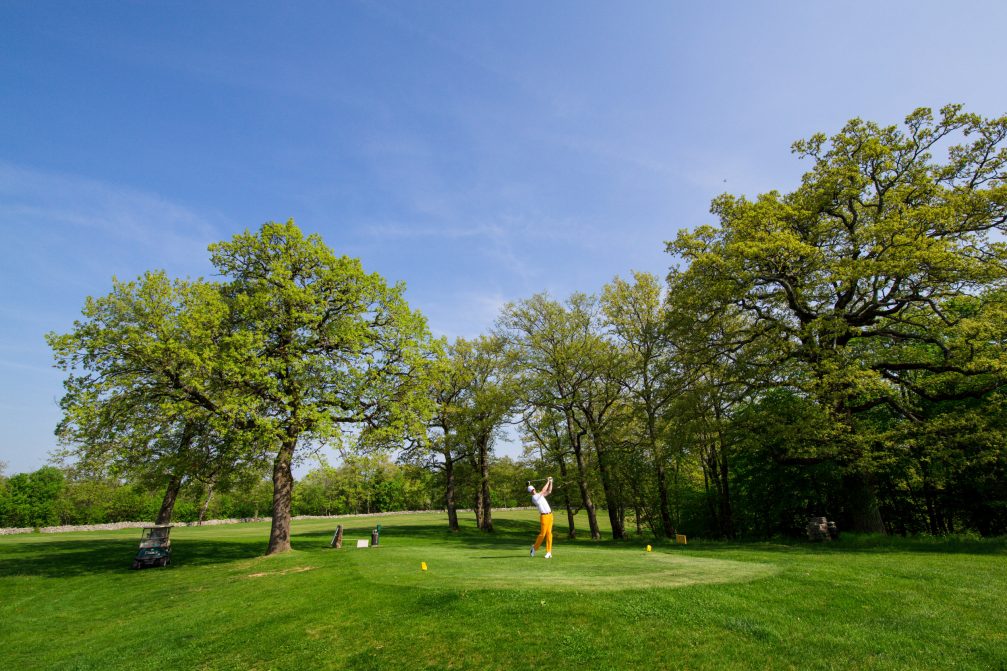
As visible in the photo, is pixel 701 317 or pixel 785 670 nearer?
pixel 785 670

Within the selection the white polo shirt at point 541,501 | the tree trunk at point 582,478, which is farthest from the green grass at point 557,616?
the tree trunk at point 582,478

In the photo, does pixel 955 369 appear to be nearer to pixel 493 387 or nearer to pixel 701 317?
pixel 701 317

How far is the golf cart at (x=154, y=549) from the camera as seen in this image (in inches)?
829

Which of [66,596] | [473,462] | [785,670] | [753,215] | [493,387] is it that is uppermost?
[753,215]

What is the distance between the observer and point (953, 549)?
53.2ft

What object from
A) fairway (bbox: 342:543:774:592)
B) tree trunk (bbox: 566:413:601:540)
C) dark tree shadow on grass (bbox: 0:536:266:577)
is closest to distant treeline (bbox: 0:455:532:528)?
tree trunk (bbox: 566:413:601:540)

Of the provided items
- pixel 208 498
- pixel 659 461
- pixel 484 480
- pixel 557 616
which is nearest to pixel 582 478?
pixel 659 461

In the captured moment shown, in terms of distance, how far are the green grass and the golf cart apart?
3.61 m

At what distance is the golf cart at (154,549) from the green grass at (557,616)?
11.8ft

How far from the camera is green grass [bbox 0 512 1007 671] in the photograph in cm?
768

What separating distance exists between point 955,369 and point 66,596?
108ft

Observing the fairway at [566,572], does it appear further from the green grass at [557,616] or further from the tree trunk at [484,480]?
the tree trunk at [484,480]

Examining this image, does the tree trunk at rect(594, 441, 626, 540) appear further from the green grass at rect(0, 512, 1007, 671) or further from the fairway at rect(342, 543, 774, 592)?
the green grass at rect(0, 512, 1007, 671)

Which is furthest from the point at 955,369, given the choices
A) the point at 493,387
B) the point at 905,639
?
the point at 493,387
